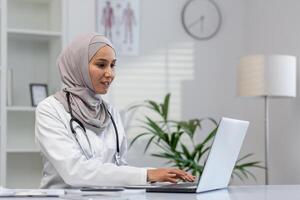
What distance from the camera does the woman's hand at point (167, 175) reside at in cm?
182

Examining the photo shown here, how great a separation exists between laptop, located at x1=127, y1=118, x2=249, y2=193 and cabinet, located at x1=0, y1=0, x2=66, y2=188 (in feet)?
6.64

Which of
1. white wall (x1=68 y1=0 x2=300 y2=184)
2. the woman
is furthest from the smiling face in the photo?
white wall (x1=68 y1=0 x2=300 y2=184)

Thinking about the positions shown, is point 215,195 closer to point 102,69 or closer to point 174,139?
point 102,69

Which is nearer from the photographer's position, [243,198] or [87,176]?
[243,198]

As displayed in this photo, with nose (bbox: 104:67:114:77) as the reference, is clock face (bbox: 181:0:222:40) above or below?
above

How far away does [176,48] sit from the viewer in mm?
4332

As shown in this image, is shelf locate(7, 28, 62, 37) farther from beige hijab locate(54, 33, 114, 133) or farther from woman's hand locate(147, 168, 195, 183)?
woman's hand locate(147, 168, 195, 183)

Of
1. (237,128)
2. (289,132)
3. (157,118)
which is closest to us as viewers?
(237,128)

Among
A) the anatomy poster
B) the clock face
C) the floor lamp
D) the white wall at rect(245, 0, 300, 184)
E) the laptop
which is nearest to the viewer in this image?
the laptop

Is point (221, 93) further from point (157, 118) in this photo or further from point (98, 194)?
point (98, 194)

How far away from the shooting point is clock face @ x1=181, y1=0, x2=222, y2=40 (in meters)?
4.38

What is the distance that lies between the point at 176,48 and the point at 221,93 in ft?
1.74

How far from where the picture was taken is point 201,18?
175 inches

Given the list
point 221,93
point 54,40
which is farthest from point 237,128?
point 221,93
